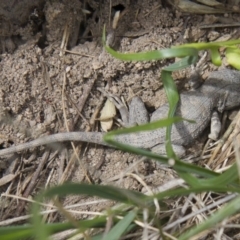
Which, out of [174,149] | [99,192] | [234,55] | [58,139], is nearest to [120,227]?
[99,192]

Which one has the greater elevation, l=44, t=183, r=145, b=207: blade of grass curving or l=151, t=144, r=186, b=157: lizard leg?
l=44, t=183, r=145, b=207: blade of grass curving

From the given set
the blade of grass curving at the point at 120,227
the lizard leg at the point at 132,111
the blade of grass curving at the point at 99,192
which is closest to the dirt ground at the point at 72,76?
the lizard leg at the point at 132,111

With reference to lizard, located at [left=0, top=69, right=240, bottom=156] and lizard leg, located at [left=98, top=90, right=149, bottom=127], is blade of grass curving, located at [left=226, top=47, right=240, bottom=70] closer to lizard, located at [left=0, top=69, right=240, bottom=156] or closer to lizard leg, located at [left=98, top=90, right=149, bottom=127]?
lizard, located at [left=0, top=69, right=240, bottom=156]

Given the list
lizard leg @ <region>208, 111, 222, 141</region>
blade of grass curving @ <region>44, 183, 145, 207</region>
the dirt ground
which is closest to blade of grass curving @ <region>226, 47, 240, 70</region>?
the dirt ground

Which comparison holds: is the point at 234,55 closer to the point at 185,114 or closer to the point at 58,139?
the point at 185,114

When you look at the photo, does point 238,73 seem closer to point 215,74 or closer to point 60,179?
point 215,74

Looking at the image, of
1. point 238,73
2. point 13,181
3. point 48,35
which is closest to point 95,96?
point 48,35

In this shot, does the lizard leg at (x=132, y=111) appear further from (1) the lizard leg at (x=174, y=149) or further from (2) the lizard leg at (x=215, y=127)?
(2) the lizard leg at (x=215, y=127)
